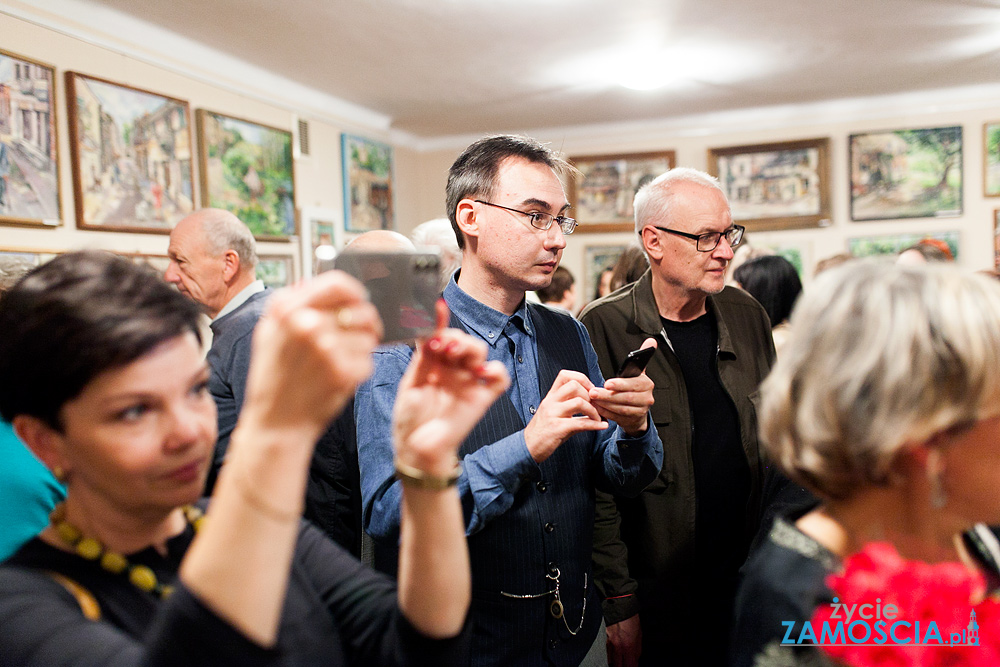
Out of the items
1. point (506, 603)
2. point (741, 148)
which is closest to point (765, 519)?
point (506, 603)

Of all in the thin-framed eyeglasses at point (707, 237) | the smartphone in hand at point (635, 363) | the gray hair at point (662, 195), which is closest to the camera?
the smartphone in hand at point (635, 363)

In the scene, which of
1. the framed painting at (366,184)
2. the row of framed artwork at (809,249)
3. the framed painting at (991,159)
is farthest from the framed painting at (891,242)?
the framed painting at (366,184)

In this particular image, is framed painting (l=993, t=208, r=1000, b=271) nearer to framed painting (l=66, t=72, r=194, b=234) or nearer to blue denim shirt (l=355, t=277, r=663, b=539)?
blue denim shirt (l=355, t=277, r=663, b=539)

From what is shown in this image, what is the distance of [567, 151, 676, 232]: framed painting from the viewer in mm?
7910

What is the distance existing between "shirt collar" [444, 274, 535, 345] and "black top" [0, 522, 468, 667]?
2.71 ft

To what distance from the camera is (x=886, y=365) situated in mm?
968

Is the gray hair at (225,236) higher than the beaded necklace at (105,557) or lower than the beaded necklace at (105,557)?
higher

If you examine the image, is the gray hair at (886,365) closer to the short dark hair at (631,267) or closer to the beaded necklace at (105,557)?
the beaded necklace at (105,557)

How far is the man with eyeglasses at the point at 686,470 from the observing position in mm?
2336

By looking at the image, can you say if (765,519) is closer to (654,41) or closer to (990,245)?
(654,41)

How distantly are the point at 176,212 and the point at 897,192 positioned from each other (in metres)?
6.71

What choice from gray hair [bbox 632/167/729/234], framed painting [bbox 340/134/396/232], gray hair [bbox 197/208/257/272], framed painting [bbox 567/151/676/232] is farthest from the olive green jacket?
framed painting [bbox 567/151/676/232]

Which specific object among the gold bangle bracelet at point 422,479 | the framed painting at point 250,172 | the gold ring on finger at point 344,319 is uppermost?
the framed painting at point 250,172

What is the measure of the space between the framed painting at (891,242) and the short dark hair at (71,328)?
7.41m
